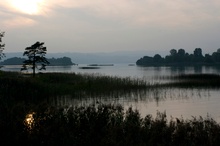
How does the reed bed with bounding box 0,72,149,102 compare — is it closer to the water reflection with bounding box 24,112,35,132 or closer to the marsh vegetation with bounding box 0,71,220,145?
the marsh vegetation with bounding box 0,71,220,145

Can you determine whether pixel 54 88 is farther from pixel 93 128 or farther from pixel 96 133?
pixel 96 133

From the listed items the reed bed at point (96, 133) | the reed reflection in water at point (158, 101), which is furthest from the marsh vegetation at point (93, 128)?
the reed reflection in water at point (158, 101)

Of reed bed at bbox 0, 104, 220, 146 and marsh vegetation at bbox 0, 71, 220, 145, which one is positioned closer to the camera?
reed bed at bbox 0, 104, 220, 146

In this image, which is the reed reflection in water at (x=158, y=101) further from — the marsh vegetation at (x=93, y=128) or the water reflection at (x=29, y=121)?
the water reflection at (x=29, y=121)

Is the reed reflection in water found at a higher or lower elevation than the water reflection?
lower

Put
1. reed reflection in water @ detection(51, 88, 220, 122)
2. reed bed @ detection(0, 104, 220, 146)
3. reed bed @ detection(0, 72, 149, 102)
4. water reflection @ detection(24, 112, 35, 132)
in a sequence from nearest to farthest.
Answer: reed bed @ detection(0, 104, 220, 146), water reflection @ detection(24, 112, 35, 132), reed reflection in water @ detection(51, 88, 220, 122), reed bed @ detection(0, 72, 149, 102)

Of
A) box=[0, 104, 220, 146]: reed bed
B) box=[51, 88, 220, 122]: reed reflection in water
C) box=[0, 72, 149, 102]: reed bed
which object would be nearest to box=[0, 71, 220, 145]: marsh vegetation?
box=[0, 104, 220, 146]: reed bed

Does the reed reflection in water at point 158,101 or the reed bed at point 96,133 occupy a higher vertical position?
the reed bed at point 96,133

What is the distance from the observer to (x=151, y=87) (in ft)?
145


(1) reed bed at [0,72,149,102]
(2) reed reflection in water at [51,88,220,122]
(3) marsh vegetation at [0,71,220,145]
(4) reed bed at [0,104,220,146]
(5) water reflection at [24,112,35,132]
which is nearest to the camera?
(4) reed bed at [0,104,220,146]

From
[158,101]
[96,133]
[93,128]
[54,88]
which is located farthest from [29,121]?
[54,88]

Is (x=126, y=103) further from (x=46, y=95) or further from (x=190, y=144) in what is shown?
(x=190, y=144)

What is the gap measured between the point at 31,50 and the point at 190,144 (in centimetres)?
4820

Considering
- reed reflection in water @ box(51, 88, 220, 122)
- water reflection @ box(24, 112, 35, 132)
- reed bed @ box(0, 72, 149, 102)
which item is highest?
water reflection @ box(24, 112, 35, 132)
